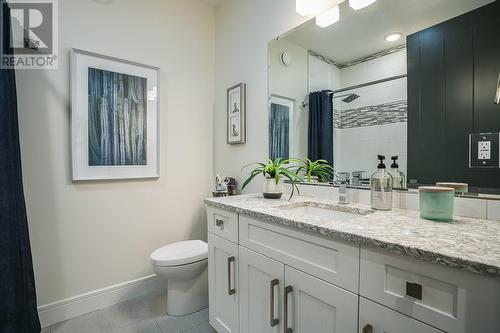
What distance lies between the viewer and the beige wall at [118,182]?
167cm

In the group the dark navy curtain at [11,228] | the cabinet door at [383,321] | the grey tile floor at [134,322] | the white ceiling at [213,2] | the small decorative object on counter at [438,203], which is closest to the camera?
the cabinet door at [383,321]

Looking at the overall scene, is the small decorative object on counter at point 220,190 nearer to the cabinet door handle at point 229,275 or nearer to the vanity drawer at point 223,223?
the vanity drawer at point 223,223

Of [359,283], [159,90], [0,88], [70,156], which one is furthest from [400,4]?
[70,156]

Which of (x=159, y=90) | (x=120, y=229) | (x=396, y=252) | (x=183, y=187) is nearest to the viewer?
(x=396, y=252)

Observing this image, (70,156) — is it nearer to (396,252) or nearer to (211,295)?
(211,295)

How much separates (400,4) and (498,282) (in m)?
1.30

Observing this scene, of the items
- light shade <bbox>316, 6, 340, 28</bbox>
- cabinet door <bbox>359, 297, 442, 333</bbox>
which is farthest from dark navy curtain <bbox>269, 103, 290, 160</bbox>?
cabinet door <bbox>359, 297, 442, 333</bbox>

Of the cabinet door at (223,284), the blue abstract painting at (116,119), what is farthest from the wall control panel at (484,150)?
the blue abstract painting at (116,119)

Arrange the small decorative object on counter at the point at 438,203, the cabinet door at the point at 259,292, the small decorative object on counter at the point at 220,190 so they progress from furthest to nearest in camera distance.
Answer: the small decorative object on counter at the point at 220,190 → the cabinet door at the point at 259,292 → the small decorative object on counter at the point at 438,203

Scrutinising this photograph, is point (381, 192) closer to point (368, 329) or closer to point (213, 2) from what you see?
point (368, 329)

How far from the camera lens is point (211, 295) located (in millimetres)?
1504

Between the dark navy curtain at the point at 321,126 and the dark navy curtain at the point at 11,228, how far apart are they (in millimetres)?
1763

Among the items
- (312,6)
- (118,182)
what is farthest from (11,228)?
(312,6)

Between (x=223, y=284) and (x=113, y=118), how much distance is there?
1.48 meters
